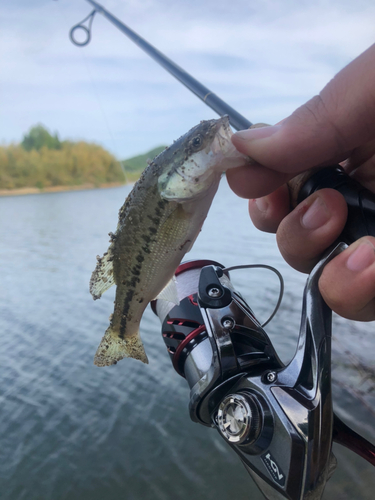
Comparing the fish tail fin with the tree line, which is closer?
the fish tail fin

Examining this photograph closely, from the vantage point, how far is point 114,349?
174 cm

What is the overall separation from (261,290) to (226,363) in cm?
401

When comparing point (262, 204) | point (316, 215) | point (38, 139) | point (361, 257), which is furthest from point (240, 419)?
point (38, 139)

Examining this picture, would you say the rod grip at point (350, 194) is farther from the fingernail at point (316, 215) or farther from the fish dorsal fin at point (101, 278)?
the fish dorsal fin at point (101, 278)

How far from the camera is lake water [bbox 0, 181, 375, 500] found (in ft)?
8.42

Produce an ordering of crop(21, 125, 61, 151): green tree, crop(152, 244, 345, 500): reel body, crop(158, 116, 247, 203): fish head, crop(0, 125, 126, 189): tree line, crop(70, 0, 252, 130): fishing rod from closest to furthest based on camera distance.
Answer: crop(152, 244, 345, 500): reel body, crop(158, 116, 247, 203): fish head, crop(70, 0, 252, 130): fishing rod, crop(0, 125, 126, 189): tree line, crop(21, 125, 61, 151): green tree

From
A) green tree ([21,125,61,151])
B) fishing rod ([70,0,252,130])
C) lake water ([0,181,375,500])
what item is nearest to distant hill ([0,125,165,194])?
green tree ([21,125,61,151])

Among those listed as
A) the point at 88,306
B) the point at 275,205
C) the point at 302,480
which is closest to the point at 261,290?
the point at 88,306

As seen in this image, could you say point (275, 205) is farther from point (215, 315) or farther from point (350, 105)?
point (350, 105)

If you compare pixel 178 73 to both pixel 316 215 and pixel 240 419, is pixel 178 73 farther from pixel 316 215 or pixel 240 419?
pixel 240 419

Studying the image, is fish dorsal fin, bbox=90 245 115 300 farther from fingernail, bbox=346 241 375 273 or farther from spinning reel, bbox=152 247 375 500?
fingernail, bbox=346 241 375 273

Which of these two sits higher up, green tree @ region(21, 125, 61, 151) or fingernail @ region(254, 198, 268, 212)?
green tree @ region(21, 125, 61, 151)

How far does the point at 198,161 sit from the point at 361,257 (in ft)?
2.21

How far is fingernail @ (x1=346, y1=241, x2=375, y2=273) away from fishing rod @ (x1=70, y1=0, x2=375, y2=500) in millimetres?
59
